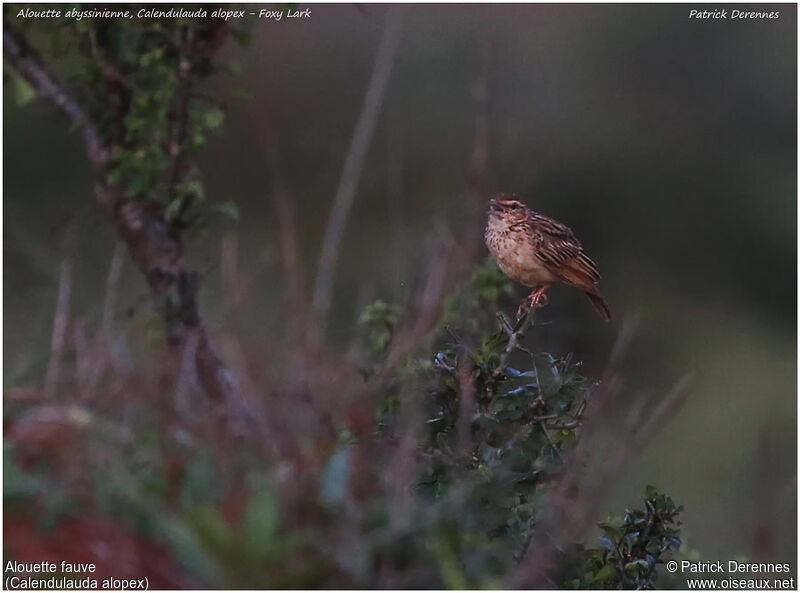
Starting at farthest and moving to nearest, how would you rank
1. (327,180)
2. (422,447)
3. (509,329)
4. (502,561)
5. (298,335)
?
(327,180) → (509,329) → (422,447) → (298,335) → (502,561)

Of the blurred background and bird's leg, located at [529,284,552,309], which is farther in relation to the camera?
the blurred background

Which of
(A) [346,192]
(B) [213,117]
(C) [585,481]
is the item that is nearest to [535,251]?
(B) [213,117]

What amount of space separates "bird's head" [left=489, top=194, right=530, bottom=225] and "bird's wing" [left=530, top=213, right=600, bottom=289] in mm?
86

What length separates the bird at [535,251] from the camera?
21.1ft

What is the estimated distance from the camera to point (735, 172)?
15555mm

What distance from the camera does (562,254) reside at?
6.65m

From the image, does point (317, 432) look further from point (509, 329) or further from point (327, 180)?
point (327, 180)

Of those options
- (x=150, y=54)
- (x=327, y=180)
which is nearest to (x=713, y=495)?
(x=327, y=180)

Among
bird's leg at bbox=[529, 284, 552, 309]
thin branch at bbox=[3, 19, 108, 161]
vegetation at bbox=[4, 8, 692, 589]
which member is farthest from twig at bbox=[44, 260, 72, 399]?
bird's leg at bbox=[529, 284, 552, 309]

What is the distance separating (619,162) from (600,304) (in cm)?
854

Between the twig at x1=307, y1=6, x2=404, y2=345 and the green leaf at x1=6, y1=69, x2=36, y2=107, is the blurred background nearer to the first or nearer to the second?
the green leaf at x1=6, y1=69, x2=36, y2=107

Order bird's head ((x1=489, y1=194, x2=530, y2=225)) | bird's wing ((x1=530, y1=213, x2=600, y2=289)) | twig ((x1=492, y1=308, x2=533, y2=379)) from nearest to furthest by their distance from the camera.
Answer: twig ((x1=492, y1=308, x2=533, y2=379))
bird's wing ((x1=530, y1=213, x2=600, y2=289))
bird's head ((x1=489, y1=194, x2=530, y2=225))

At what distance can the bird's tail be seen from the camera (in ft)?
22.5

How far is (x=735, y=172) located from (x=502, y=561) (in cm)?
1294
